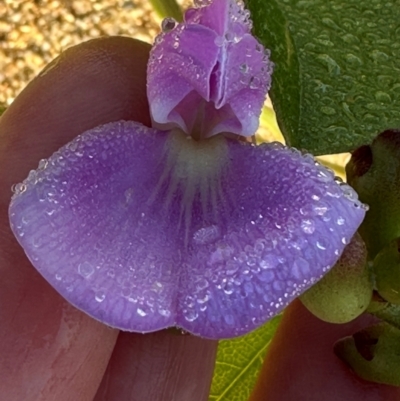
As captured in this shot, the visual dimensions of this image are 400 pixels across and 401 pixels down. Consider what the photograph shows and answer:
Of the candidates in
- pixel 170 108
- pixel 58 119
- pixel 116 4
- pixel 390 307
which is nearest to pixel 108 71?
pixel 58 119

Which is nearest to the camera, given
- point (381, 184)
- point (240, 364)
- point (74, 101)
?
point (381, 184)

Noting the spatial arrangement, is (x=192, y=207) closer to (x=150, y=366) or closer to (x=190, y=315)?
(x=190, y=315)

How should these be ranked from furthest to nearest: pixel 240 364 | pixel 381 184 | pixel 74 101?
1. pixel 240 364
2. pixel 74 101
3. pixel 381 184

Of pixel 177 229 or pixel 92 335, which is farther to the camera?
pixel 92 335

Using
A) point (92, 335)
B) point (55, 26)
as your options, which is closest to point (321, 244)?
point (92, 335)

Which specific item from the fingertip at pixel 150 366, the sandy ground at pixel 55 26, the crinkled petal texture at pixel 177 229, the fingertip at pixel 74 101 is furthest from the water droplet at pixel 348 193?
the sandy ground at pixel 55 26

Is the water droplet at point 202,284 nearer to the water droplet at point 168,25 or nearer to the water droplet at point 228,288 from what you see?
the water droplet at point 228,288
